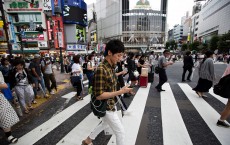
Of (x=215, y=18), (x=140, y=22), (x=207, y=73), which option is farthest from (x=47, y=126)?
(x=215, y=18)

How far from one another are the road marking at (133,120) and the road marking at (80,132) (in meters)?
0.64

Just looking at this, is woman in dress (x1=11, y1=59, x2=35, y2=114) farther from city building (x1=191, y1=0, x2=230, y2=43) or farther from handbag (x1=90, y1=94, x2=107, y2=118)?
city building (x1=191, y1=0, x2=230, y2=43)

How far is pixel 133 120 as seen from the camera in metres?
3.61

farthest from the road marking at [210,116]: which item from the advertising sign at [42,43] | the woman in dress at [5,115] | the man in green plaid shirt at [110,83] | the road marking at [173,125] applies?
the advertising sign at [42,43]

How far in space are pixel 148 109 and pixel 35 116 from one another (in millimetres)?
3479

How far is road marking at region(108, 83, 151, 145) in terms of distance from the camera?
2.81m

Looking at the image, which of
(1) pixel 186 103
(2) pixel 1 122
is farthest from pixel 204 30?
(2) pixel 1 122

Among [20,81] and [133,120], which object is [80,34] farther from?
[133,120]

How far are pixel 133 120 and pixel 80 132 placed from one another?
1.40m

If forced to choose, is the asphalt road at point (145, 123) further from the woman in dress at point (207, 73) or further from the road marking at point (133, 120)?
the woman in dress at point (207, 73)

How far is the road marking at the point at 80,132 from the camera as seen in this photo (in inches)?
109

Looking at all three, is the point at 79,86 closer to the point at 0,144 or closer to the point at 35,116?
the point at 35,116

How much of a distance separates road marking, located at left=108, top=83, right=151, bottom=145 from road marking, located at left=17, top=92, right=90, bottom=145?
1602 millimetres

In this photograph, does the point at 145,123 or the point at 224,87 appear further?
the point at 145,123
